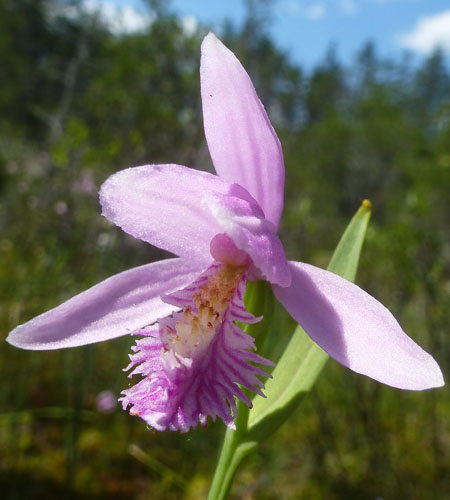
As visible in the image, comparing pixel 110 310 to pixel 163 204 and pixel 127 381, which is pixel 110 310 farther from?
pixel 127 381

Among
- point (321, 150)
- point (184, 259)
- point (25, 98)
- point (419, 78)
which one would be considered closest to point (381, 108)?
point (321, 150)

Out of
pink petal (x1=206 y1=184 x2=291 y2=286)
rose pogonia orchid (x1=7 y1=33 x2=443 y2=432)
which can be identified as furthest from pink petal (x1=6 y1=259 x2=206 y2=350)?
pink petal (x1=206 y1=184 x2=291 y2=286)

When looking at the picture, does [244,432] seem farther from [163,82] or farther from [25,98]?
[25,98]

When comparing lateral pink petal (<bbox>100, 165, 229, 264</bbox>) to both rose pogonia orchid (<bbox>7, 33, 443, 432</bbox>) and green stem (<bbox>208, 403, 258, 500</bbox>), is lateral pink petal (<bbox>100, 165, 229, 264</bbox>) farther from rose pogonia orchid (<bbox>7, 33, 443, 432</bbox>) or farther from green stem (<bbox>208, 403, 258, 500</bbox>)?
green stem (<bbox>208, 403, 258, 500</bbox>)

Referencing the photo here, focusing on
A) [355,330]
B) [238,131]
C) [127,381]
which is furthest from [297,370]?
[127,381]

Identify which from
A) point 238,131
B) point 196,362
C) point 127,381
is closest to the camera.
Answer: point 196,362

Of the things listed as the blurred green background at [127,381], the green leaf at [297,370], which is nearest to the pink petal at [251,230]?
the green leaf at [297,370]
